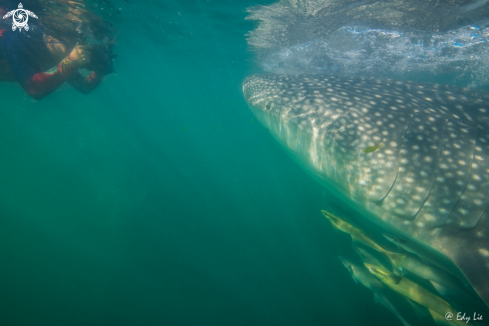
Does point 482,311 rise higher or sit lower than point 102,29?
lower

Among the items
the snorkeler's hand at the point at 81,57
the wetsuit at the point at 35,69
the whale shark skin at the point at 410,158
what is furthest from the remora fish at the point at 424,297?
the snorkeler's hand at the point at 81,57

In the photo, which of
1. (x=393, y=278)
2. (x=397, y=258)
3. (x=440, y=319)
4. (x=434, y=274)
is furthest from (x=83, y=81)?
(x=440, y=319)

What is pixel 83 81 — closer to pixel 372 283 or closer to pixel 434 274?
pixel 372 283

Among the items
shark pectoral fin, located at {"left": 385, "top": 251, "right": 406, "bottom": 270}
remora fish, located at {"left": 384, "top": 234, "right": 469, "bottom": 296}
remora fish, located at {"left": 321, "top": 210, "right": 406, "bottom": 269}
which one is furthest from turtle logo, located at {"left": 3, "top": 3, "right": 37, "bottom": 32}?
remora fish, located at {"left": 384, "top": 234, "right": 469, "bottom": 296}

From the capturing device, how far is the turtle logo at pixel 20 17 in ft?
29.1

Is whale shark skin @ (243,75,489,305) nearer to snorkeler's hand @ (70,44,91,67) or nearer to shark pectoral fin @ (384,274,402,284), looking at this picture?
shark pectoral fin @ (384,274,402,284)

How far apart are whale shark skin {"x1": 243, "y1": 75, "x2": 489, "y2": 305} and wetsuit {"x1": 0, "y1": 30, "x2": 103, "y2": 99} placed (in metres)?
7.55

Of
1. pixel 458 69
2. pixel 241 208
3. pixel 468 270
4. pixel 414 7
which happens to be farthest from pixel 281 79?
pixel 458 69

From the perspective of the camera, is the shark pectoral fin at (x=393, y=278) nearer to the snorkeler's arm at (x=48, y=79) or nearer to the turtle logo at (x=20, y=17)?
the snorkeler's arm at (x=48, y=79)

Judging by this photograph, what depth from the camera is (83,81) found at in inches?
301

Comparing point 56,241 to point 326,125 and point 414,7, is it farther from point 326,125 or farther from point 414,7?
point 414,7

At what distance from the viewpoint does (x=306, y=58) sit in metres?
15.7

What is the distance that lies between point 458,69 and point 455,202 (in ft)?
58.7

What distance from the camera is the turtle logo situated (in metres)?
Answer: 8.86
